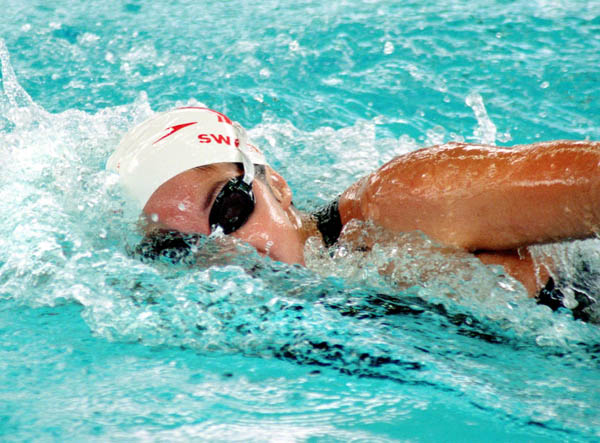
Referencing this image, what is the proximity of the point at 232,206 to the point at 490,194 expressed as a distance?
2.59ft

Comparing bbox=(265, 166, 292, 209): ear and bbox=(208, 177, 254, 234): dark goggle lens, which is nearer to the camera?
bbox=(208, 177, 254, 234): dark goggle lens

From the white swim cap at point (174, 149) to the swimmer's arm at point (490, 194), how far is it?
485 millimetres

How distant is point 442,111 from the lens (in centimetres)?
418

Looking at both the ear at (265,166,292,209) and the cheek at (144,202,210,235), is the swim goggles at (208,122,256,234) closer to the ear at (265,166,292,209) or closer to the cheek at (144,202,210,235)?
the cheek at (144,202,210,235)

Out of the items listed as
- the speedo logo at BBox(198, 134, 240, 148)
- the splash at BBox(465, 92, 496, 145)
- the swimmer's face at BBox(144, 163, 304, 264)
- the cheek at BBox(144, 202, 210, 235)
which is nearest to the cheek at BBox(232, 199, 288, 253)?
the swimmer's face at BBox(144, 163, 304, 264)

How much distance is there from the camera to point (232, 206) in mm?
2082

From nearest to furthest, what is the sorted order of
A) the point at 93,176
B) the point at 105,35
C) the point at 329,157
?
the point at 93,176, the point at 329,157, the point at 105,35

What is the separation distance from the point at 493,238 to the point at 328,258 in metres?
0.58

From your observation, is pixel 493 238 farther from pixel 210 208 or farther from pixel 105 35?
pixel 105 35

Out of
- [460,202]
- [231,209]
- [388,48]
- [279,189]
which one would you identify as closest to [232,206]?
[231,209]

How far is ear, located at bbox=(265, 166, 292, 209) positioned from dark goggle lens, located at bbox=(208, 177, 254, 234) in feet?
0.73

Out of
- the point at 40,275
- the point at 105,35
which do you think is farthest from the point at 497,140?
the point at 105,35

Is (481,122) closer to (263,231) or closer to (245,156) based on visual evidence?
(245,156)

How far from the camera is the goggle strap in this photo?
7.14ft
